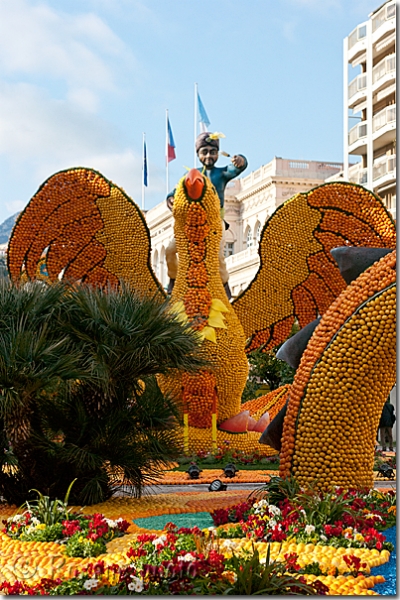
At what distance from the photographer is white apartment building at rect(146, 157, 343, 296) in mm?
31000

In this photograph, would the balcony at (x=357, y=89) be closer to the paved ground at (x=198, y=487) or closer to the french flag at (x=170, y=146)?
the french flag at (x=170, y=146)

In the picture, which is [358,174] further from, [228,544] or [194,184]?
[228,544]

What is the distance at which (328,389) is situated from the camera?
6410mm

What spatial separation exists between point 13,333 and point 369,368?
9.42 ft

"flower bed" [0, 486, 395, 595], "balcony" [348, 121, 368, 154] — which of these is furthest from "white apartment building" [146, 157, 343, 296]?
"flower bed" [0, 486, 395, 595]

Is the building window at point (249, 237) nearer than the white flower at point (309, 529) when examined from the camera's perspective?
No

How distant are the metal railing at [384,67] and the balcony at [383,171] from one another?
2.87m

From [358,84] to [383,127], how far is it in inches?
124

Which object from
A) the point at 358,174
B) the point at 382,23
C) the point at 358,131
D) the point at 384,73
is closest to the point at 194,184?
the point at 382,23

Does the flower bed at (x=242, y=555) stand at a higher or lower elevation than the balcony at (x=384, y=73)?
lower

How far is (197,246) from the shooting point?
11.0 meters

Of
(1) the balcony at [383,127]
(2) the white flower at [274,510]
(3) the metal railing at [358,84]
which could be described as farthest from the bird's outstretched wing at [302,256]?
(3) the metal railing at [358,84]

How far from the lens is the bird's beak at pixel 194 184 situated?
10750 mm

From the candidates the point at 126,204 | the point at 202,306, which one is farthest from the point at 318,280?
the point at 126,204
